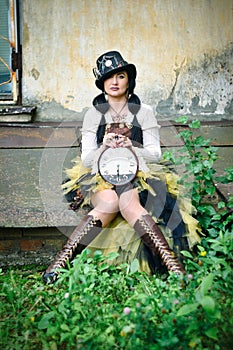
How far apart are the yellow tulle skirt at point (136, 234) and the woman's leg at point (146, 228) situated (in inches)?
3.3

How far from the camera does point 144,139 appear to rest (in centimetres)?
356

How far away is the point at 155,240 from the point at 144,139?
711 millimetres

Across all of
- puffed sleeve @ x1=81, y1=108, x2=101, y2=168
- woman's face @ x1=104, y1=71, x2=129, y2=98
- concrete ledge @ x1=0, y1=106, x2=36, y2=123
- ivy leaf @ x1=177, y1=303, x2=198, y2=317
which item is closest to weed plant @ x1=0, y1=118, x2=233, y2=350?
ivy leaf @ x1=177, y1=303, x2=198, y2=317

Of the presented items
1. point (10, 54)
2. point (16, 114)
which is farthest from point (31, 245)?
point (10, 54)

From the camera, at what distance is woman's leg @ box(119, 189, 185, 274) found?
317cm

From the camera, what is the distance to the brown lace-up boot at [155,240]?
124 inches

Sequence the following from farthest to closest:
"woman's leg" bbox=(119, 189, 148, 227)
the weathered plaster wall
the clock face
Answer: the weathered plaster wall, the clock face, "woman's leg" bbox=(119, 189, 148, 227)

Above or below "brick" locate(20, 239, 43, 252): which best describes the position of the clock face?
above

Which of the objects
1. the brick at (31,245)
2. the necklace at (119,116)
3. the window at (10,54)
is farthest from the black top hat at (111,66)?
the window at (10,54)

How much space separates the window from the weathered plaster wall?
0.23ft

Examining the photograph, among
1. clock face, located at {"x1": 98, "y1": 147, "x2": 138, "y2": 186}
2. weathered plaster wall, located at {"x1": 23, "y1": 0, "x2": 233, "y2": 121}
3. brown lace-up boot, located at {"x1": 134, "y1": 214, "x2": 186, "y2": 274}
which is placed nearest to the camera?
brown lace-up boot, located at {"x1": 134, "y1": 214, "x2": 186, "y2": 274}

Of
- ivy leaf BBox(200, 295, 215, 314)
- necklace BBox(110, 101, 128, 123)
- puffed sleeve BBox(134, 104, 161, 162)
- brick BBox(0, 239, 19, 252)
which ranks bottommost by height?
brick BBox(0, 239, 19, 252)

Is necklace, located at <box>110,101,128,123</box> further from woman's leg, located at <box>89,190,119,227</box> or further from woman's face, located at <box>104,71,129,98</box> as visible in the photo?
woman's leg, located at <box>89,190,119,227</box>

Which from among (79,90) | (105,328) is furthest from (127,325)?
(79,90)
